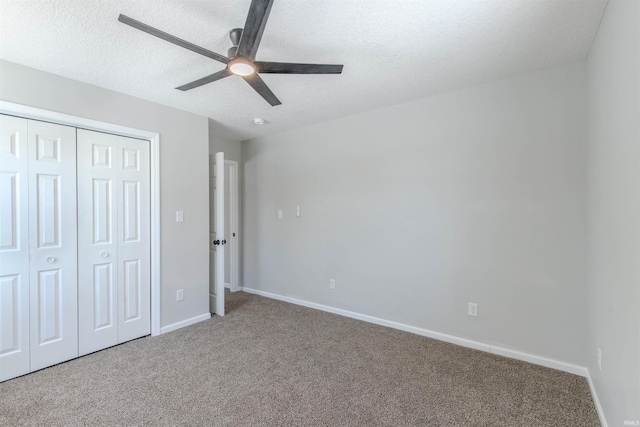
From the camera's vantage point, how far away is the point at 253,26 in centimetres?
140

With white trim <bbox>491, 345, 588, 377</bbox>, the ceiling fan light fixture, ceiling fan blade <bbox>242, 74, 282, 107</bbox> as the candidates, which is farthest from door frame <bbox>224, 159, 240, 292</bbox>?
white trim <bbox>491, 345, 588, 377</bbox>

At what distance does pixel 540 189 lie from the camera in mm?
2350

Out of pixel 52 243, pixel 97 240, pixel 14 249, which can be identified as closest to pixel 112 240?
pixel 97 240

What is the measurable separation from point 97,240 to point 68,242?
0.21 m

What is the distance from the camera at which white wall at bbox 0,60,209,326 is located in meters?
2.48

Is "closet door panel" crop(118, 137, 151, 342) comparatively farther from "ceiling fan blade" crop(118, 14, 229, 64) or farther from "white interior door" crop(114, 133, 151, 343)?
"ceiling fan blade" crop(118, 14, 229, 64)

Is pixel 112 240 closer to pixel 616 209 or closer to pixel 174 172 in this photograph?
pixel 174 172

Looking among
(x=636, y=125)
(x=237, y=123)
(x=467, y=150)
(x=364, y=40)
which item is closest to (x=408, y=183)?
(x=467, y=150)

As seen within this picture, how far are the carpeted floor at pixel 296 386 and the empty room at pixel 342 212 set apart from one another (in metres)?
0.02

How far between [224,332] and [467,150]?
Answer: 3.01m

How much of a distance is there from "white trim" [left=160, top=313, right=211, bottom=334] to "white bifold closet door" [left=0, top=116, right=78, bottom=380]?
28.6 inches

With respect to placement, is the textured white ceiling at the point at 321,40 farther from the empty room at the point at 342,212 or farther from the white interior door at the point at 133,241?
the white interior door at the point at 133,241

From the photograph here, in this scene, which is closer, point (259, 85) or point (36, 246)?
point (259, 85)

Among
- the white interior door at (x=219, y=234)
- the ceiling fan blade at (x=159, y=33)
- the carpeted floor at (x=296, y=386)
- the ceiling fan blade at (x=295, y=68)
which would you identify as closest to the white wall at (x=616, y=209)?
the carpeted floor at (x=296, y=386)
